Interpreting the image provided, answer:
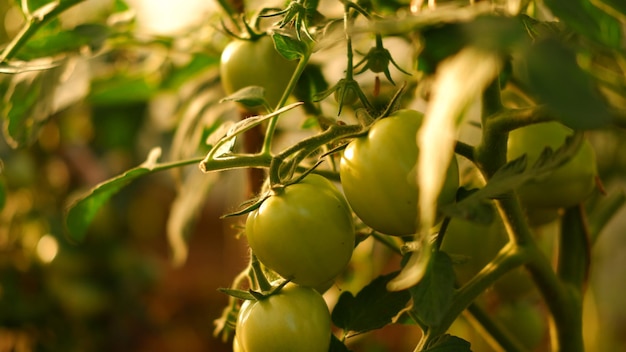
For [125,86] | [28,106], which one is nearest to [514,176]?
[28,106]

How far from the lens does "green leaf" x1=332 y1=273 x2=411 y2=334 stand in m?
0.35

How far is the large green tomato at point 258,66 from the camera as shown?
396mm

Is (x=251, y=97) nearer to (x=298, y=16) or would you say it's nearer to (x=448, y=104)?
(x=298, y=16)

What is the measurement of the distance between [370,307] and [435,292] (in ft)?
0.32

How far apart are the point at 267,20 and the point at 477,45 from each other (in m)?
0.30

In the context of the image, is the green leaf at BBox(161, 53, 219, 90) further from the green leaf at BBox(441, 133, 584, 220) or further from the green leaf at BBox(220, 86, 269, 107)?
the green leaf at BBox(441, 133, 584, 220)

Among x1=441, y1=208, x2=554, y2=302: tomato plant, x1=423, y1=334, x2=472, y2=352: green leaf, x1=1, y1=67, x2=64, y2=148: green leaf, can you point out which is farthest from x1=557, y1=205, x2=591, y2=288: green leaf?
x1=1, y1=67, x2=64, y2=148: green leaf

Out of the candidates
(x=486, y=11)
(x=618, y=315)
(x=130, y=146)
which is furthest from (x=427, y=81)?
(x=618, y=315)

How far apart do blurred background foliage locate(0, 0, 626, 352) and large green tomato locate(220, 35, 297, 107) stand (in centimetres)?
8

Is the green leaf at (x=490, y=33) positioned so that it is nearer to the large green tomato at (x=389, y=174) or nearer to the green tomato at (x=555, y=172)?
the large green tomato at (x=389, y=174)

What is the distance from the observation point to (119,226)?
115cm

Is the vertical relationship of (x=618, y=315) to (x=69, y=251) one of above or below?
below

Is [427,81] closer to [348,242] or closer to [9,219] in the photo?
[348,242]

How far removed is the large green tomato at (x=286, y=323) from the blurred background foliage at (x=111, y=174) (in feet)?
0.60
